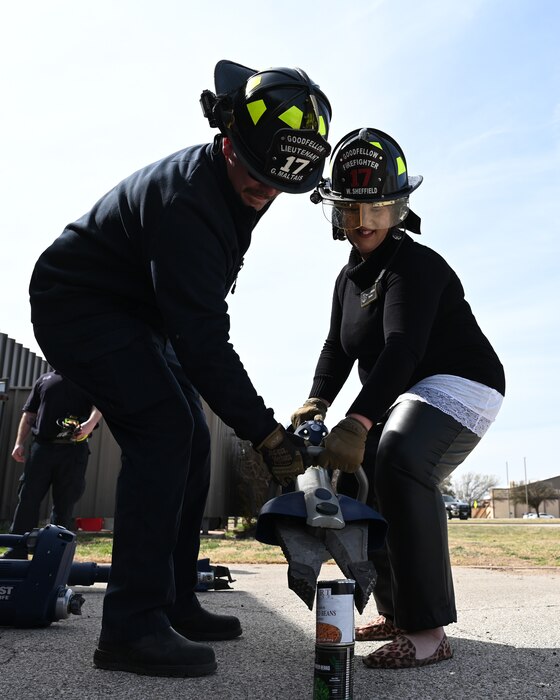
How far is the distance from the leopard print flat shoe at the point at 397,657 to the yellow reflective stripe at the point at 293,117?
2.01 meters

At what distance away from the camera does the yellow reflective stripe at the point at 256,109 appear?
264 centimetres

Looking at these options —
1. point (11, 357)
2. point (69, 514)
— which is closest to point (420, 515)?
point (69, 514)

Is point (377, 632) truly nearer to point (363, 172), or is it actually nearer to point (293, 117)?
point (363, 172)

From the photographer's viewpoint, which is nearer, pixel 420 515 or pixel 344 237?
pixel 420 515

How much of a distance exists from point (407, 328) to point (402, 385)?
24cm

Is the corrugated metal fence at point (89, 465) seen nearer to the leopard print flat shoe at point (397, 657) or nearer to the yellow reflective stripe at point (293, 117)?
the leopard print flat shoe at point (397, 657)

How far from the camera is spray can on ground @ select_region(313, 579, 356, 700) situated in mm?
1848

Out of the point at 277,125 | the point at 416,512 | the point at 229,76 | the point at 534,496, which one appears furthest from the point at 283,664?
the point at 534,496

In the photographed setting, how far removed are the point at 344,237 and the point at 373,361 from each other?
67 cm

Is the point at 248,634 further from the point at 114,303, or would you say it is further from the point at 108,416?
the point at 114,303

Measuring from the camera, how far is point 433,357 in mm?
3139

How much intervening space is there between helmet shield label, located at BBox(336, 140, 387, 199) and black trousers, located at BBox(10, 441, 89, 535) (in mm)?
4578

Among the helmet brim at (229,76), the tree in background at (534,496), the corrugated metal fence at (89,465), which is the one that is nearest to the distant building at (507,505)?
the tree in background at (534,496)

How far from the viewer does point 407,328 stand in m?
2.90
